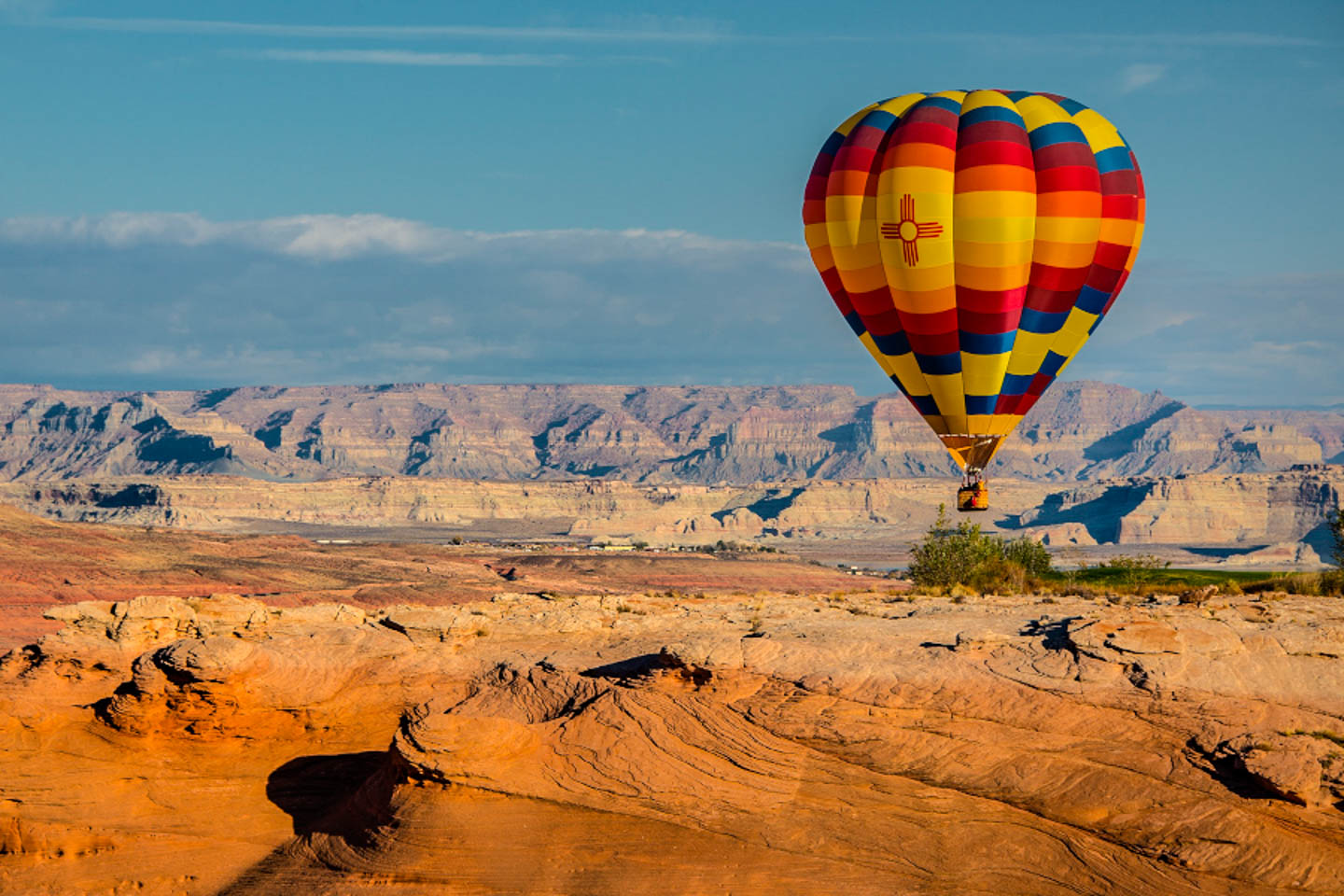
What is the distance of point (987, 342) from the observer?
28375 millimetres

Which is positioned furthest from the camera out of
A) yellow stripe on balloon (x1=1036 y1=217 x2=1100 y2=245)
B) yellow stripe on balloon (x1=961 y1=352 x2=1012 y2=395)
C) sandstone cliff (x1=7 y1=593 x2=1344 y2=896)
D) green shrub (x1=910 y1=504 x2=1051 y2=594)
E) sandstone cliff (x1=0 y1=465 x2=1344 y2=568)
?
sandstone cliff (x1=0 y1=465 x2=1344 y2=568)

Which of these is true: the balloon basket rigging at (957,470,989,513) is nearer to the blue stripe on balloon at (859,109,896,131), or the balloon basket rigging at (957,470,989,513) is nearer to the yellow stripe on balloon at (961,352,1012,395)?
the yellow stripe on balloon at (961,352,1012,395)

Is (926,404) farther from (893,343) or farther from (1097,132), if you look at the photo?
(1097,132)

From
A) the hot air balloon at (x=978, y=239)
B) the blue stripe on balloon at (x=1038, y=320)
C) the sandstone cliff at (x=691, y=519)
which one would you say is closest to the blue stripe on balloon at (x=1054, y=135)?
the hot air balloon at (x=978, y=239)

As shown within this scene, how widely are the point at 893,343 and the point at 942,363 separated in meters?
1.45

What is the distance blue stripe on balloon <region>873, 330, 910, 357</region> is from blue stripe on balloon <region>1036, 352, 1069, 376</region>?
312 cm

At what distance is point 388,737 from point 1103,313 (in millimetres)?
19408

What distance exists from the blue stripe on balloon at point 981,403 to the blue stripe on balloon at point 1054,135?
5.58 m

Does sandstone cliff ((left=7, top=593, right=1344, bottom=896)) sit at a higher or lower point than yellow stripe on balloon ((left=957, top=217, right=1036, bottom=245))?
lower

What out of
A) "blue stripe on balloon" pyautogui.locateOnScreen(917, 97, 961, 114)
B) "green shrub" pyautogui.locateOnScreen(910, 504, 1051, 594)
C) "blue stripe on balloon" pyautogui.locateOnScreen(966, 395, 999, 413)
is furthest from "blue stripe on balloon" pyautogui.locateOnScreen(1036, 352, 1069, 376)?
"green shrub" pyautogui.locateOnScreen(910, 504, 1051, 594)

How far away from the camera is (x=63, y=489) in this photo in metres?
179

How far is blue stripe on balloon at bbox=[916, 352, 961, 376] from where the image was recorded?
94.4 ft

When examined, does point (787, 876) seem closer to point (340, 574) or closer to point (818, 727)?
point (818, 727)

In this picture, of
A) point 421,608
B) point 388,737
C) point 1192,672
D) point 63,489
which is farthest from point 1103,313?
point 63,489
